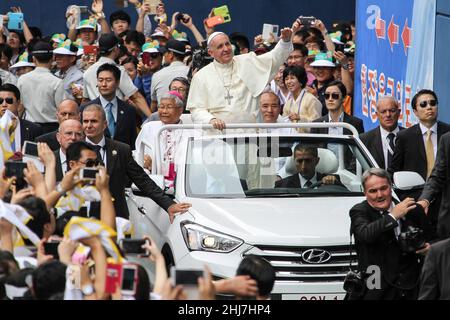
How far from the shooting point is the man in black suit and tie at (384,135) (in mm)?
12969

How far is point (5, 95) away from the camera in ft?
48.3

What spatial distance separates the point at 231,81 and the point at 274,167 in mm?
2580

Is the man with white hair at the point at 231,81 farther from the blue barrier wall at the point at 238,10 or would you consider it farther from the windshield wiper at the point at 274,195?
the blue barrier wall at the point at 238,10

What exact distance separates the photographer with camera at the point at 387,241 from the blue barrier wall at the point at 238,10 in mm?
17408

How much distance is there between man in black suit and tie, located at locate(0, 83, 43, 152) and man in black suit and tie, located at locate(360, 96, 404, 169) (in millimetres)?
3405

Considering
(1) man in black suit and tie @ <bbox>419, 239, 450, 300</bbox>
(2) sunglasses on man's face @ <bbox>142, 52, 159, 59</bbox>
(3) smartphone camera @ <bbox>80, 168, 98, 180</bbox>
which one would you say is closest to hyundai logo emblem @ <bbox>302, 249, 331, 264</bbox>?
(3) smartphone camera @ <bbox>80, 168, 98, 180</bbox>

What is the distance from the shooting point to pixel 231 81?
13953mm

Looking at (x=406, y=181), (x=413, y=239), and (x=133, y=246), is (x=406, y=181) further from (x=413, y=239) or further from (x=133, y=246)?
(x=133, y=246)

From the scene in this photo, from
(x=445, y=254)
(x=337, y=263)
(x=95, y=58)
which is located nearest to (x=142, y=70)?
(x=95, y=58)

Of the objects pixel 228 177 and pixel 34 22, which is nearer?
pixel 228 177

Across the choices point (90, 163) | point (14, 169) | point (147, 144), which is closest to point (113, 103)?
point (147, 144)

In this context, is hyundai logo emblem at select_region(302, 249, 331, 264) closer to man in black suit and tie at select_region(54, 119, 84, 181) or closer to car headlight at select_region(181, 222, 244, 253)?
car headlight at select_region(181, 222, 244, 253)

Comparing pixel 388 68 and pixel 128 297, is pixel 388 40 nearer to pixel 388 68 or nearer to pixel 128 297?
pixel 388 68

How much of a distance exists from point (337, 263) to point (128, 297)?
4.05 metres
